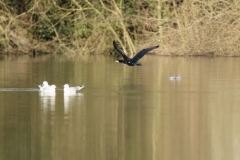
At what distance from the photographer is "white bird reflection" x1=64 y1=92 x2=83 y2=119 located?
13177 millimetres

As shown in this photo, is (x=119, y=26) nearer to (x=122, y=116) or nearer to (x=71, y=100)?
(x=71, y=100)

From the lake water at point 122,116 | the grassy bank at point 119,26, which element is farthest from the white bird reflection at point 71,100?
the grassy bank at point 119,26

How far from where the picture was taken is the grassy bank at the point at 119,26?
27.3m

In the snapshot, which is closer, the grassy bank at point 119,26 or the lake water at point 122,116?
the lake water at point 122,116

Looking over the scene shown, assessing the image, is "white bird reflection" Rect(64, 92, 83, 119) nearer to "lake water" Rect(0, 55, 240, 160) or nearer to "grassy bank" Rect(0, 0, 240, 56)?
"lake water" Rect(0, 55, 240, 160)

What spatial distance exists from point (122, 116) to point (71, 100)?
2152mm

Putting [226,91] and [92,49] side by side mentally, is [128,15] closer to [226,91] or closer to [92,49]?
[92,49]

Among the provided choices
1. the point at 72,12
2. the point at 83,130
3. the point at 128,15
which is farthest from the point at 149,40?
the point at 83,130

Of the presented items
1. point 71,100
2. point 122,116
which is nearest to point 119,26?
point 71,100

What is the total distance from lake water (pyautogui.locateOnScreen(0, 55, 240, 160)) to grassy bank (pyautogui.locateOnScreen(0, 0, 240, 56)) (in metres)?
6.64

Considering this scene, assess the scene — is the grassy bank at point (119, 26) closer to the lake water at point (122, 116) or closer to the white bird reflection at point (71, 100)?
the lake water at point (122, 116)

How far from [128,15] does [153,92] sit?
13.0 meters

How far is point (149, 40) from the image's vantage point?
1115 inches

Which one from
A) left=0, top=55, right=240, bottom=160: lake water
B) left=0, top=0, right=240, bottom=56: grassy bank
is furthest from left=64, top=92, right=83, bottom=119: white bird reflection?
left=0, top=0, right=240, bottom=56: grassy bank
